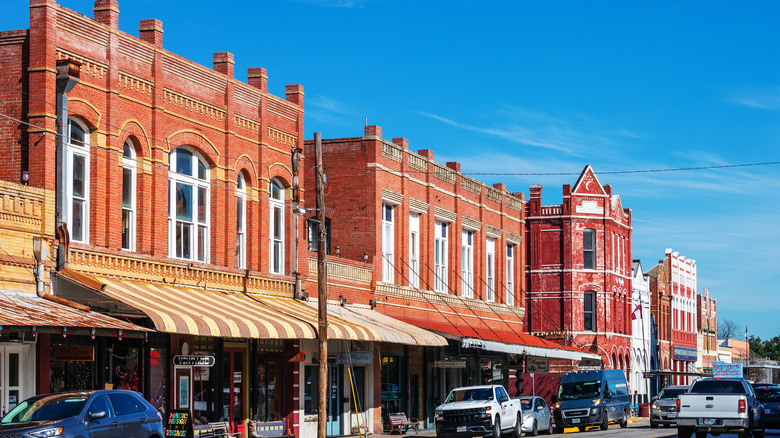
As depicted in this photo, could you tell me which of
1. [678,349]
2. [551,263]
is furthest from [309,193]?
[678,349]

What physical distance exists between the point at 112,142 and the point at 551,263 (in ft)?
138

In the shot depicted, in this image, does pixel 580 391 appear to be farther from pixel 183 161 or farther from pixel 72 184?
pixel 72 184

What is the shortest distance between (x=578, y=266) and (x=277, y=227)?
34063mm

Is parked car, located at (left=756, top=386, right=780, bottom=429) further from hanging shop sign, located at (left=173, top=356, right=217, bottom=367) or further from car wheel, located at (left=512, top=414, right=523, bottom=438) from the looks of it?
hanging shop sign, located at (left=173, top=356, right=217, bottom=367)

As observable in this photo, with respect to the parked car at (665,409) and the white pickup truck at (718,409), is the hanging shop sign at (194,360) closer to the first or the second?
the white pickup truck at (718,409)

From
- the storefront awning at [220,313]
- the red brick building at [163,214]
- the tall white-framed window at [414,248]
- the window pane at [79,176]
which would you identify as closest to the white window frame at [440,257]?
the tall white-framed window at [414,248]

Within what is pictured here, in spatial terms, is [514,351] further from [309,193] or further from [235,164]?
[235,164]

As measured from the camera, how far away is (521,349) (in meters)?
38.6

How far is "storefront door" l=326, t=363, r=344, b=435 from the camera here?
1271 inches

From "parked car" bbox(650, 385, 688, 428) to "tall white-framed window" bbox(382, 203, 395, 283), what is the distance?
460 inches

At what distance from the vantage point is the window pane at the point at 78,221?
22953mm

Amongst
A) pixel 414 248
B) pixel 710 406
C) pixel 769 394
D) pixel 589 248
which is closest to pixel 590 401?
pixel 769 394

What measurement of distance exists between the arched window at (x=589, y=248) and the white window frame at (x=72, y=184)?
42884 millimetres

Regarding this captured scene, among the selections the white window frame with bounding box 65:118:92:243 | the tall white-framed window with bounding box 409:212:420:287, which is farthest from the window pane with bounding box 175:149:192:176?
the tall white-framed window with bounding box 409:212:420:287
